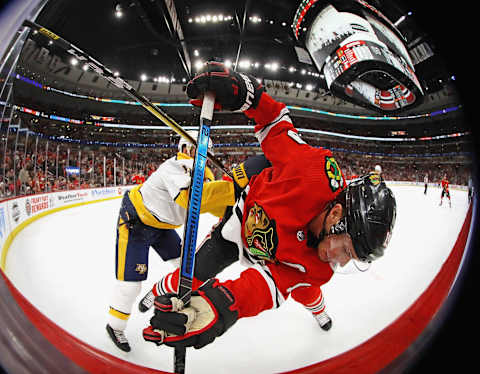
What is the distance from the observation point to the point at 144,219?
3.51 ft

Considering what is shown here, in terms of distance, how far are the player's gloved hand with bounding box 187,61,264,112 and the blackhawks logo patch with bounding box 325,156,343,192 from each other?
410 millimetres

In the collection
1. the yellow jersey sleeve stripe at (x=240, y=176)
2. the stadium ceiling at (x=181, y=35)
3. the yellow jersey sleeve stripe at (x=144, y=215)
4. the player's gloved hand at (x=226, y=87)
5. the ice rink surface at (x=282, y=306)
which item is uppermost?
the stadium ceiling at (x=181, y=35)

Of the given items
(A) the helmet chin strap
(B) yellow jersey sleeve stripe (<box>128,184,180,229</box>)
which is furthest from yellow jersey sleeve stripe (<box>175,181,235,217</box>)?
(A) the helmet chin strap

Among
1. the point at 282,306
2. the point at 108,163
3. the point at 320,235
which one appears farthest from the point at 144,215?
the point at 108,163

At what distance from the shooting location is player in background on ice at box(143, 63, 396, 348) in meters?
0.57

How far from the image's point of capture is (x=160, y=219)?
1056mm

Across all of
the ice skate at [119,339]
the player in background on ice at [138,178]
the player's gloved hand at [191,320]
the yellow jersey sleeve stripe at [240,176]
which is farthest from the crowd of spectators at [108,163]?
the ice skate at [119,339]

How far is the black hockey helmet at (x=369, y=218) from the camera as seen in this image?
59cm

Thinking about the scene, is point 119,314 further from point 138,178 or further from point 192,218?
point 138,178

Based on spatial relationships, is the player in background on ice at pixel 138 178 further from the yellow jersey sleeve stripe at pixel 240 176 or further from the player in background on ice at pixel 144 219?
the yellow jersey sleeve stripe at pixel 240 176

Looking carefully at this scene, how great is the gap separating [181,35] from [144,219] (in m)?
1.01

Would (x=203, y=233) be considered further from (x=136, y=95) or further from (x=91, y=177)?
(x=136, y=95)

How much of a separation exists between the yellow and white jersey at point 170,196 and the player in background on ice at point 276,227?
0.09 m

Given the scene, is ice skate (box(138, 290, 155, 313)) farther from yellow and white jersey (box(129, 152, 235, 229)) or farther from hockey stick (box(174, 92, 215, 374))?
hockey stick (box(174, 92, 215, 374))
